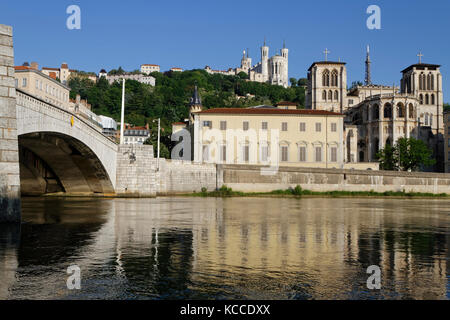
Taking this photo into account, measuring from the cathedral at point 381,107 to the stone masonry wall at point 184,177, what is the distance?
49482 mm

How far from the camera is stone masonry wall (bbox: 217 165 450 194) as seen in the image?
54.5m

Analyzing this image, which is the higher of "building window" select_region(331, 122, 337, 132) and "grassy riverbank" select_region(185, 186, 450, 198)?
"building window" select_region(331, 122, 337, 132)

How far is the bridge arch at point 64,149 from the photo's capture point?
24703 millimetres

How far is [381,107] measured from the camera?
305ft

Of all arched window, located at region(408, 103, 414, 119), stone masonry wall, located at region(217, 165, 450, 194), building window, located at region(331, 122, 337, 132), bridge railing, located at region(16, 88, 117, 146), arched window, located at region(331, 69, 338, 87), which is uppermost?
arched window, located at region(331, 69, 338, 87)

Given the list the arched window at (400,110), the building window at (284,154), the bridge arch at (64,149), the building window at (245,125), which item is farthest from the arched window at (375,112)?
the bridge arch at (64,149)

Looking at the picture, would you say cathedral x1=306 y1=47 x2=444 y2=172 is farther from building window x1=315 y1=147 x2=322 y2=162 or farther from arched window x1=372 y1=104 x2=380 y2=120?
building window x1=315 y1=147 x2=322 y2=162

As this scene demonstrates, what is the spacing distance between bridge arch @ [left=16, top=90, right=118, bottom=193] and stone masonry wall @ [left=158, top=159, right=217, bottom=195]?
7.79 metres

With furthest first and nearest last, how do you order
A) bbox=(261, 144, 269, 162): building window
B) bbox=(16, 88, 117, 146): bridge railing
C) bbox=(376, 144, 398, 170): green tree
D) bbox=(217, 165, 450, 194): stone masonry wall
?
bbox=(376, 144, 398, 170): green tree < bbox=(261, 144, 269, 162): building window < bbox=(217, 165, 450, 194): stone masonry wall < bbox=(16, 88, 117, 146): bridge railing

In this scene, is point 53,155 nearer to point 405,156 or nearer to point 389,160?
point 405,156

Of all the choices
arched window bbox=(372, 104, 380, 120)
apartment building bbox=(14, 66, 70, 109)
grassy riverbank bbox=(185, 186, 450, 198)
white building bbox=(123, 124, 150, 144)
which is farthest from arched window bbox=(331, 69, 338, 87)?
apartment building bbox=(14, 66, 70, 109)

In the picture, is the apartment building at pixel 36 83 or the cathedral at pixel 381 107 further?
the cathedral at pixel 381 107

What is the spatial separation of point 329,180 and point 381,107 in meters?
42.8

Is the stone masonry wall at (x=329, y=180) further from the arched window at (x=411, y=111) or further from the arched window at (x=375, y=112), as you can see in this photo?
the arched window at (x=375, y=112)
